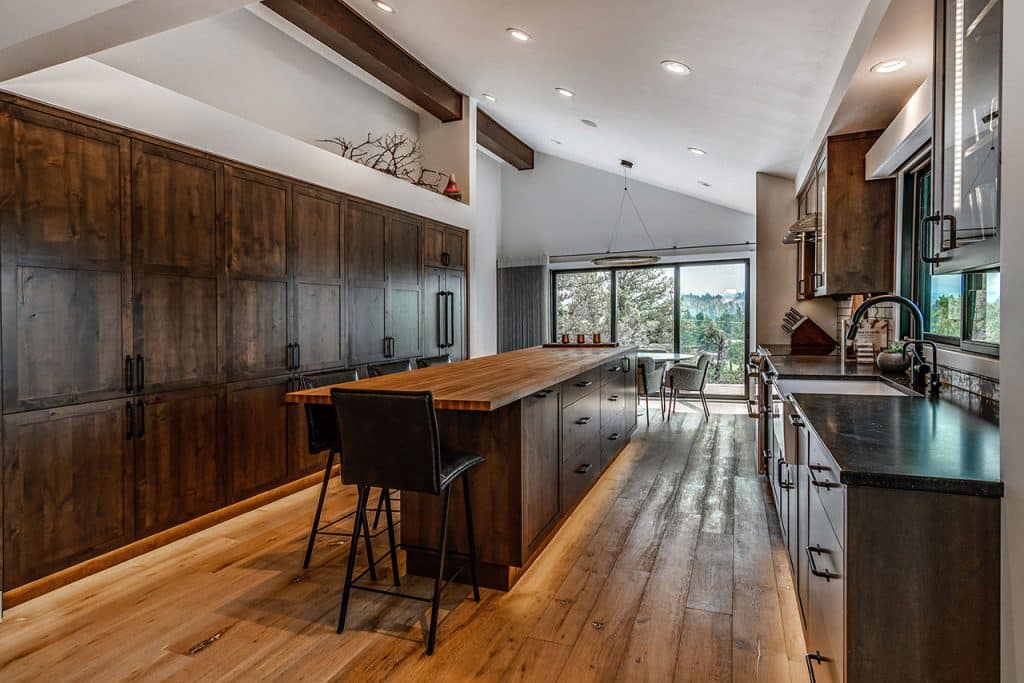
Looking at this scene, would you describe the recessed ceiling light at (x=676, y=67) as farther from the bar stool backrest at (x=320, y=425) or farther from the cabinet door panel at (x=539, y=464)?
the bar stool backrest at (x=320, y=425)

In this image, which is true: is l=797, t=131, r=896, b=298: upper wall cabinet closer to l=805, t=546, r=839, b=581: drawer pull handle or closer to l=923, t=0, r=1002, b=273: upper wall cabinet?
l=923, t=0, r=1002, b=273: upper wall cabinet

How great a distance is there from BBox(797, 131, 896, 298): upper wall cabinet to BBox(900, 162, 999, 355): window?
0.17 metres

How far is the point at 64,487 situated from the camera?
246cm

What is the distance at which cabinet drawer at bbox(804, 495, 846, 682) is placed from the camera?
123 centimetres

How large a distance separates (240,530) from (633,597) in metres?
2.27

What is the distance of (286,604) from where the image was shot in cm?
227

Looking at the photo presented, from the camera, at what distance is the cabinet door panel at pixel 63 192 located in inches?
89.6

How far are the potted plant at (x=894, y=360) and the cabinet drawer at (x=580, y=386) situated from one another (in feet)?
5.12

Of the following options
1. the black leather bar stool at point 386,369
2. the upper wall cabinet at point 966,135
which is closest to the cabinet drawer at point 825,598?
the upper wall cabinet at point 966,135

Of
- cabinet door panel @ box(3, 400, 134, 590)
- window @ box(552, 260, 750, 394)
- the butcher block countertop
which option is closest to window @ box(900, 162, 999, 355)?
the butcher block countertop

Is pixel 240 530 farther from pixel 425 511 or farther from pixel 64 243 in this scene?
pixel 64 243

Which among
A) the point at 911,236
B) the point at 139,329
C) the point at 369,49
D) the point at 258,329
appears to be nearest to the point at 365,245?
the point at 258,329

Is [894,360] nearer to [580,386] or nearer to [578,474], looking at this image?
[580,386]

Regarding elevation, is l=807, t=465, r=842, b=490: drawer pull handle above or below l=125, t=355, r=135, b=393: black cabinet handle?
below
